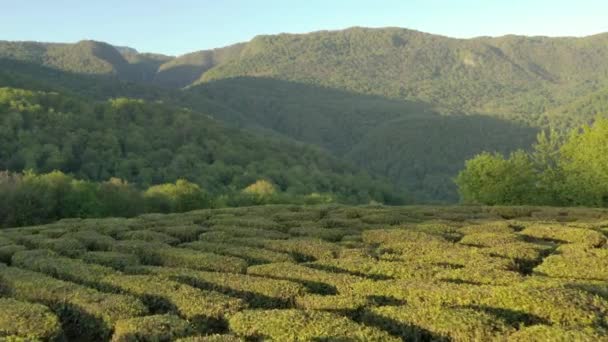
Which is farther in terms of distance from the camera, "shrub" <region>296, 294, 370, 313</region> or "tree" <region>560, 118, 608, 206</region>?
"tree" <region>560, 118, 608, 206</region>

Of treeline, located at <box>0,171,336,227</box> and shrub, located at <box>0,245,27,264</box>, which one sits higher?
shrub, located at <box>0,245,27,264</box>

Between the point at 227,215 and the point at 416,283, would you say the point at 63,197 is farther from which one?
the point at 416,283

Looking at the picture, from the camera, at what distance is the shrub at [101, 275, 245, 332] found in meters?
12.0

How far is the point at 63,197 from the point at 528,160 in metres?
45.0

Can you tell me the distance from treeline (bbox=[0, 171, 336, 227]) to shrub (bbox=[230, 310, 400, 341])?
39.4 meters

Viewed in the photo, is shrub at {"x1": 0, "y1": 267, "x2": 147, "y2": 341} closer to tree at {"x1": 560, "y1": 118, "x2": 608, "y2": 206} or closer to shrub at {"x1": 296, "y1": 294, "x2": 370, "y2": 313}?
shrub at {"x1": 296, "y1": 294, "x2": 370, "y2": 313}

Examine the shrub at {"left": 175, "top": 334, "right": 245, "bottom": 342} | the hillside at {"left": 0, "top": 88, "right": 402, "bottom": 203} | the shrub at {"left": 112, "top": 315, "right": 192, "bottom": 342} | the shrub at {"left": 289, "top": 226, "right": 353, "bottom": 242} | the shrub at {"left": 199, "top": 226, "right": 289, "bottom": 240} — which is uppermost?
the shrub at {"left": 175, "top": 334, "right": 245, "bottom": 342}

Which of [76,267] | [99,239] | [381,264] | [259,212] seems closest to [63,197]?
[259,212]

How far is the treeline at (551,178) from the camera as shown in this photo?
158 ft

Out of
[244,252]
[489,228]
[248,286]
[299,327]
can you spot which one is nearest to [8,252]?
[244,252]

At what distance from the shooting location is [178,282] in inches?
557

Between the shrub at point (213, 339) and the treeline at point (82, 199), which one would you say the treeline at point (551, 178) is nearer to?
the treeline at point (82, 199)

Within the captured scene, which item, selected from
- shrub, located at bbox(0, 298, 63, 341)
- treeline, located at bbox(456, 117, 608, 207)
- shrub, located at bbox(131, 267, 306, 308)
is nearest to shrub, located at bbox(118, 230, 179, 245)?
shrub, located at bbox(131, 267, 306, 308)

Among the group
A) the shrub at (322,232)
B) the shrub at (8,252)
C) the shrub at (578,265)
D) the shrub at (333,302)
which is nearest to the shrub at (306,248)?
the shrub at (322,232)
